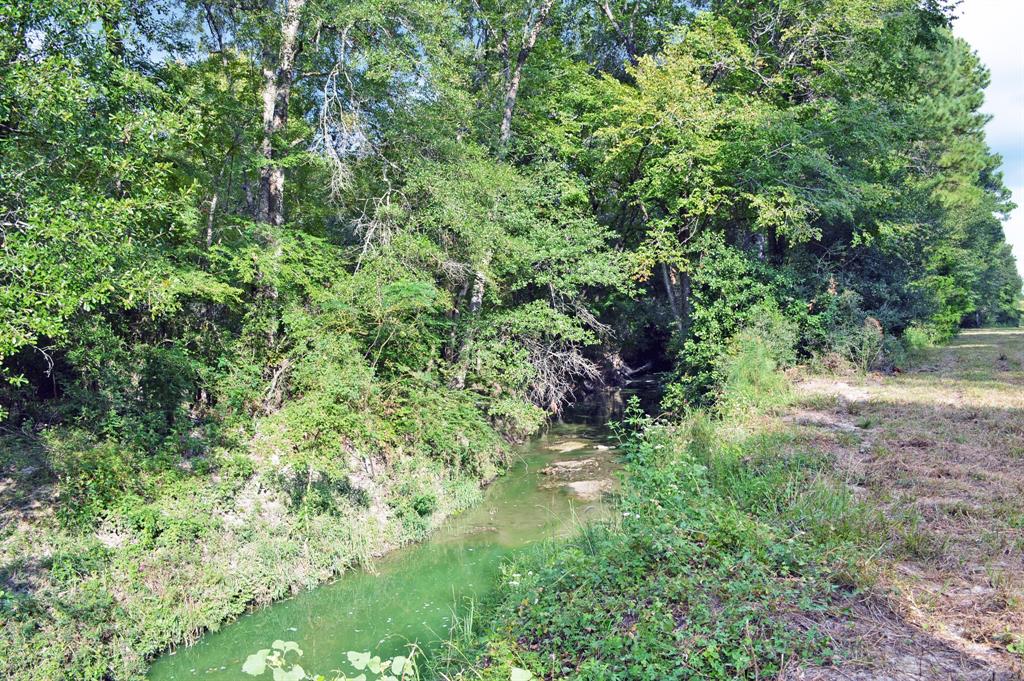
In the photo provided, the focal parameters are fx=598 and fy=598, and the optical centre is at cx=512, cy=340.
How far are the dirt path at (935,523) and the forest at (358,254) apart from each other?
1274mm

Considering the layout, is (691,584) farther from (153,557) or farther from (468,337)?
(468,337)

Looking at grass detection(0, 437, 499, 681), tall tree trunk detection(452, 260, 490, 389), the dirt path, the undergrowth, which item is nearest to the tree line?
tall tree trunk detection(452, 260, 490, 389)

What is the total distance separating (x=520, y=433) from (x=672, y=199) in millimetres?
7240

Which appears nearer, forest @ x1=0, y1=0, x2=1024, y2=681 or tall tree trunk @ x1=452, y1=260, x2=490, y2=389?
forest @ x1=0, y1=0, x2=1024, y2=681

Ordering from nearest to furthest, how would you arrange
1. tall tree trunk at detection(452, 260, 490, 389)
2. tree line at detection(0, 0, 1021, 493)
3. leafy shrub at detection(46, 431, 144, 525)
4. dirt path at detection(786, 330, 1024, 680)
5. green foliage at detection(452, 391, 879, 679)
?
dirt path at detection(786, 330, 1024, 680), green foliage at detection(452, 391, 879, 679), tree line at detection(0, 0, 1021, 493), leafy shrub at detection(46, 431, 144, 525), tall tree trunk at detection(452, 260, 490, 389)

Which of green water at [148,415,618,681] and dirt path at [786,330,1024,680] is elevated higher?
dirt path at [786,330,1024,680]

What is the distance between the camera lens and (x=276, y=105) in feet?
38.4

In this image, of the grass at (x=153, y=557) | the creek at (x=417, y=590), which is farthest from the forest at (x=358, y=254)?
the creek at (x=417, y=590)

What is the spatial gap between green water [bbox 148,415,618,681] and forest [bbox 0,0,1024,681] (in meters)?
0.33

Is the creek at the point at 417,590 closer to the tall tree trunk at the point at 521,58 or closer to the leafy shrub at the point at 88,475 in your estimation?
the leafy shrub at the point at 88,475

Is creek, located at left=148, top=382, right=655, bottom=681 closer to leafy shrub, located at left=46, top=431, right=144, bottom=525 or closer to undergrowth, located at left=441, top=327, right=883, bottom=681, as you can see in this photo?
undergrowth, located at left=441, top=327, right=883, bottom=681

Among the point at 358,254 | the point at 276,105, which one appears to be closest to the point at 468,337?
the point at 358,254

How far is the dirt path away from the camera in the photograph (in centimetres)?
374

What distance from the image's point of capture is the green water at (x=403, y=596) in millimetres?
6320
